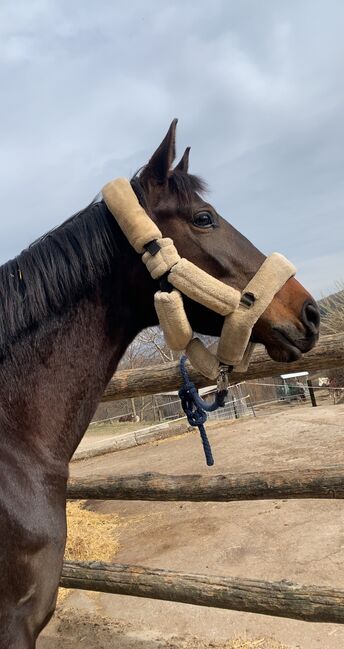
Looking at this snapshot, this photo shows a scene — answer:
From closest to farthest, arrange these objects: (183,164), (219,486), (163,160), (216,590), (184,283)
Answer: (184,283), (163,160), (183,164), (216,590), (219,486)

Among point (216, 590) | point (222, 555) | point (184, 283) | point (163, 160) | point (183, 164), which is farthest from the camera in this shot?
point (222, 555)

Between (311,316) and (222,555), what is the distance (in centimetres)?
358

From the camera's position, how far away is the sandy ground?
3.34 metres

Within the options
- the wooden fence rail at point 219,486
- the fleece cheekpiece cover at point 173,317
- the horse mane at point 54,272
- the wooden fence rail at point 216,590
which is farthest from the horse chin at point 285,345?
the wooden fence rail at point 216,590

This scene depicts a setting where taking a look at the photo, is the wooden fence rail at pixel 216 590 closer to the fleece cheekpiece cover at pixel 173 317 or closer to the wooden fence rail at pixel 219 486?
the wooden fence rail at pixel 219 486

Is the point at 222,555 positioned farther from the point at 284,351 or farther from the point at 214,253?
the point at 214,253

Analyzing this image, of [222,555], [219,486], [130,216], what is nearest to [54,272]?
[130,216]

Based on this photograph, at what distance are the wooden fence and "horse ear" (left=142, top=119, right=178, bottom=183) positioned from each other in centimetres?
124

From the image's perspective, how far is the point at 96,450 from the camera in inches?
474

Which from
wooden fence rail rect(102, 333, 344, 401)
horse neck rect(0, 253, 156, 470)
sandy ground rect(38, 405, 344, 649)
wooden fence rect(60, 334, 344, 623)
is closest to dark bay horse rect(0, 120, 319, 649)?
horse neck rect(0, 253, 156, 470)

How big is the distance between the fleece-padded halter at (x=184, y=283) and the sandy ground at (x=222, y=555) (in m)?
2.41

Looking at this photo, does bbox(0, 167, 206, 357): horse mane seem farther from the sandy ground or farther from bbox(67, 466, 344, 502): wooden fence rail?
the sandy ground

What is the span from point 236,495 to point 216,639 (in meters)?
1.26

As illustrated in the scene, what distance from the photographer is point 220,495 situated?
2836mm
